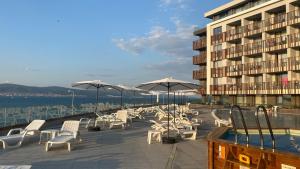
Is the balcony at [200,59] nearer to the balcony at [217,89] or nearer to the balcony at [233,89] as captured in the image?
the balcony at [217,89]

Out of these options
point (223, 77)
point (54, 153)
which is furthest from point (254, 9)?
point (54, 153)

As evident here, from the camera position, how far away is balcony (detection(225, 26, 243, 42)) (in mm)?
42031

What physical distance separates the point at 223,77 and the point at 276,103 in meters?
9.02

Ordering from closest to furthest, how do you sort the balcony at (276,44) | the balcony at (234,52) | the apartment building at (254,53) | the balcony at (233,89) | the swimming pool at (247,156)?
the swimming pool at (247,156), the apartment building at (254,53), the balcony at (276,44), the balcony at (234,52), the balcony at (233,89)

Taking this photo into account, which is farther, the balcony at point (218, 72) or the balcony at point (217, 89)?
the balcony at point (217, 89)

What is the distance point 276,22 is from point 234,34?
6.69 m

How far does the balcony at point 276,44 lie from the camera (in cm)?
3569

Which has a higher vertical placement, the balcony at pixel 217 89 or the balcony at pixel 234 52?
the balcony at pixel 234 52

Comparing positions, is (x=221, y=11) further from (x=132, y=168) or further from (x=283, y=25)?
(x=132, y=168)

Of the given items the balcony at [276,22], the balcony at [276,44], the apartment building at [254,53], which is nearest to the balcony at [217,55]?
the apartment building at [254,53]

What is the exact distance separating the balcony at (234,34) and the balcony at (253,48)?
188cm

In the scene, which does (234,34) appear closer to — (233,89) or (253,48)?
(253,48)

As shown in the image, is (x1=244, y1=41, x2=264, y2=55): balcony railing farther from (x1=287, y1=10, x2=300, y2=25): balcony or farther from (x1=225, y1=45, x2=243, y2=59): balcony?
(x1=287, y1=10, x2=300, y2=25): balcony

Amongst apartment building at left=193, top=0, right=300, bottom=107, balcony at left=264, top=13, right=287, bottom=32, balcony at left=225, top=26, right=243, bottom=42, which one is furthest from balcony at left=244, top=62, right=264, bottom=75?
balcony at left=264, top=13, right=287, bottom=32
